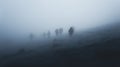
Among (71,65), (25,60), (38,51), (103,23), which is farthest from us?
(103,23)

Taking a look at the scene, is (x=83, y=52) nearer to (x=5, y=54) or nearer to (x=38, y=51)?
(x=38, y=51)

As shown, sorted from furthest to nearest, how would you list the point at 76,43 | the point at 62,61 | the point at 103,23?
the point at 103,23 < the point at 76,43 < the point at 62,61

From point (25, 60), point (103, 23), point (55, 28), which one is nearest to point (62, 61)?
point (25, 60)

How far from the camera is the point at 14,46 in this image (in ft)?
169

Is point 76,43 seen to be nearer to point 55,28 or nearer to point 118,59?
point 55,28

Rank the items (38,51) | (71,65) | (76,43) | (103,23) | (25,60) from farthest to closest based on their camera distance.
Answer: (103,23)
(76,43)
(38,51)
(25,60)
(71,65)

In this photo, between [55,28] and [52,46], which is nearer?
[52,46]

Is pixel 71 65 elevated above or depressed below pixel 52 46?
below

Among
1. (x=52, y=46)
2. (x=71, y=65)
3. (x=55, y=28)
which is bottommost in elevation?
(x=71, y=65)

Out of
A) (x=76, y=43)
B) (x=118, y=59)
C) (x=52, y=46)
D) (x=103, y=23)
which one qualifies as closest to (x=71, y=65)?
(x=118, y=59)

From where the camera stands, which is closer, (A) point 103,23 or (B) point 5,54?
(B) point 5,54

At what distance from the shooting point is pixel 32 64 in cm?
4438

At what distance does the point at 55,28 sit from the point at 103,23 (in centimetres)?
3554

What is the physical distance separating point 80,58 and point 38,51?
48.3 feet
